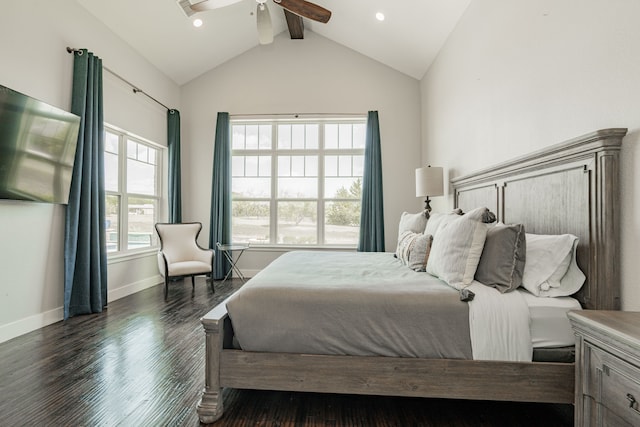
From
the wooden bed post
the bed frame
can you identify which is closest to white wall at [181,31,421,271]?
the bed frame

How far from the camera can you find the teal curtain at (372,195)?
16.1ft

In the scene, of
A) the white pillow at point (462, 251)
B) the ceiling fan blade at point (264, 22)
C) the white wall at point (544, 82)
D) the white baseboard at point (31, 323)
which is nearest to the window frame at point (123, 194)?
the white baseboard at point (31, 323)

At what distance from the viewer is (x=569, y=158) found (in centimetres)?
179

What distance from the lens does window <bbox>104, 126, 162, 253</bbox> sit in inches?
158

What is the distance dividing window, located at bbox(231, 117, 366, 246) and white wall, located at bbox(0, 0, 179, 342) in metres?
2.02

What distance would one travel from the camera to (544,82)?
6.87ft

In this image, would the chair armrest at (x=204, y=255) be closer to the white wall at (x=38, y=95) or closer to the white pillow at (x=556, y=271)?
the white wall at (x=38, y=95)

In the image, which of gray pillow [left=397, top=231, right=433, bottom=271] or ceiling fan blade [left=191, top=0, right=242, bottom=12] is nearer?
gray pillow [left=397, top=231, right=433, bottom=271]

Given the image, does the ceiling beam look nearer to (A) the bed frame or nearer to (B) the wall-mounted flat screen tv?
(B) the wall-mounted flat screen tv

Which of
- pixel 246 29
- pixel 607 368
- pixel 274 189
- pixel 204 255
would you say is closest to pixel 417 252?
pixel 607 368

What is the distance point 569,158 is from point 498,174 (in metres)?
0.79

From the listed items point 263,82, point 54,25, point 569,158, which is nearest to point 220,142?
point 263,82

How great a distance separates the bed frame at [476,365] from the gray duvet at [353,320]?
0.18 ft

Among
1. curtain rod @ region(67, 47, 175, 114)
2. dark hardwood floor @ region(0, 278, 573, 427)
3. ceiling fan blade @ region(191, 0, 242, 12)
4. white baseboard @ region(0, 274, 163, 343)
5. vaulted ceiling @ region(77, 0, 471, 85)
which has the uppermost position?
vaulted ceiling @ region(77, 0, 471, 85)
